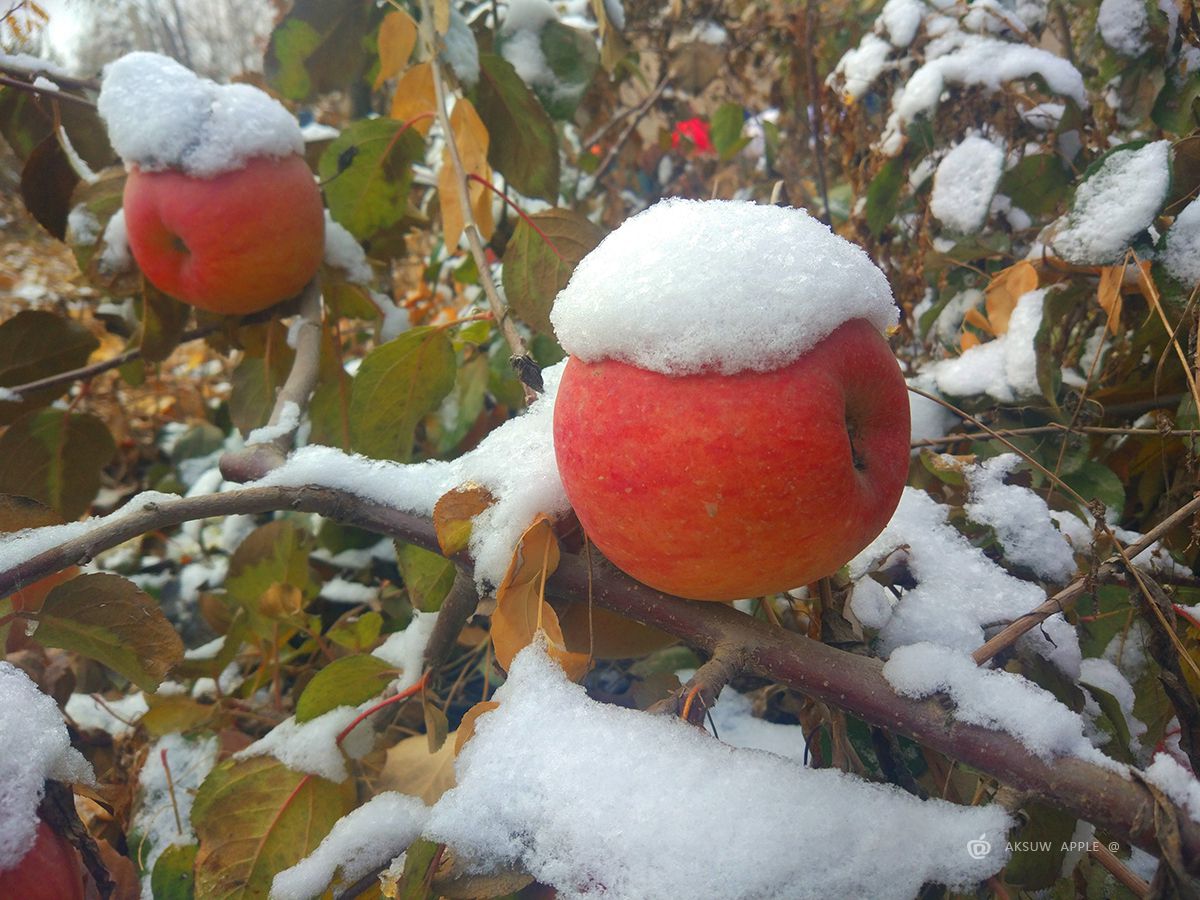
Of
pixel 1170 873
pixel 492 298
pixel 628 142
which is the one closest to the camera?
pixel 1170 873

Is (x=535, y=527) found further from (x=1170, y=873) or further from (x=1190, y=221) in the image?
(x=1190, y=221)

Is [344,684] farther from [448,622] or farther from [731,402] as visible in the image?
[731,402]

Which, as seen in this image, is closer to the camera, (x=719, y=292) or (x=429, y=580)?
(x=719, y=292)

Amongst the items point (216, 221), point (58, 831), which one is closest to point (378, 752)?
point (58, 831)

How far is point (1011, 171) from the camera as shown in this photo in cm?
111

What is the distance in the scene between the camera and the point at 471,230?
913 mm

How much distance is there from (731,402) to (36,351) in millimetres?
1100

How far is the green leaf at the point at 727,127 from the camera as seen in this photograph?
75.0 inches

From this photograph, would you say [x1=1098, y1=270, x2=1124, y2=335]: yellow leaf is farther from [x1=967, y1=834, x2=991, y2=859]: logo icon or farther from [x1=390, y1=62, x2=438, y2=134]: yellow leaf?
[x1=390, y1=62, x2=438, y2=134]: yellow leaf

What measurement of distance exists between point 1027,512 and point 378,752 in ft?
2.41

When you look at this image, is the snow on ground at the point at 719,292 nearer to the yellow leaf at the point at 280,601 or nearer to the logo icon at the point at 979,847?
the logo icon at the point at 979,847

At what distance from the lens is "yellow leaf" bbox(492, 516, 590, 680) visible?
583 millimetres

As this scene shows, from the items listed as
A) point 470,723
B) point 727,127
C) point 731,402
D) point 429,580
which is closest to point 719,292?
point 731,402

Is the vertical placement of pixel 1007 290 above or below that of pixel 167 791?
above
